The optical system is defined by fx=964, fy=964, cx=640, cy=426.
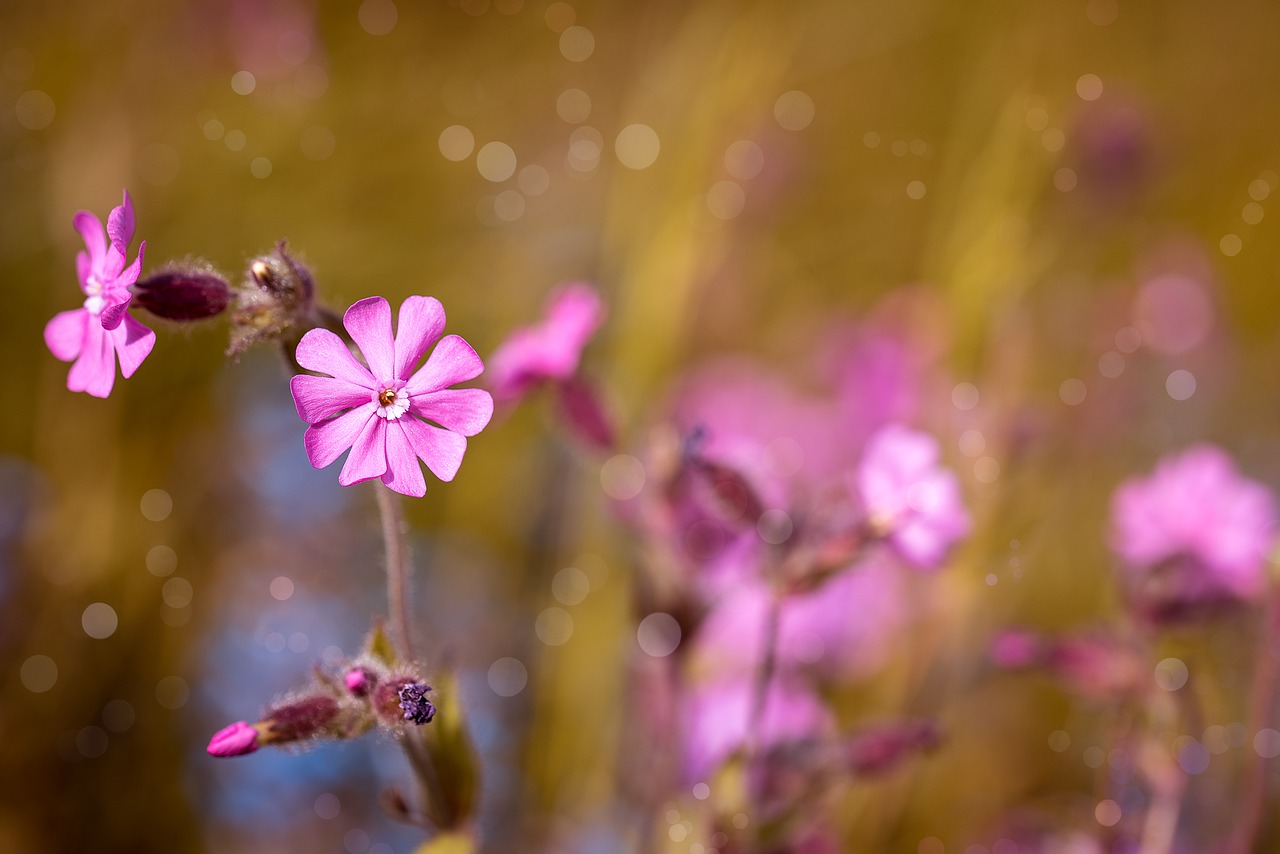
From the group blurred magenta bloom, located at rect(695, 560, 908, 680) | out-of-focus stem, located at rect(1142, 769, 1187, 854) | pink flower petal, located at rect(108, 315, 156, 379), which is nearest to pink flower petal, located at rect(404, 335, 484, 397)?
pink flower petal, located at rect(108, 315, 156, 379)

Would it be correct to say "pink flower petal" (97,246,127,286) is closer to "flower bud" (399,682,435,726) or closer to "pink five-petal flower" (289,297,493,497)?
"pink five-petal flower" (289,297,493,497)

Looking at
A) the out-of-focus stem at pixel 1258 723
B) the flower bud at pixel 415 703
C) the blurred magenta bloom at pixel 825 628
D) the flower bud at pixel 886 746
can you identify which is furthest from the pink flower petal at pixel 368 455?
the out-of-focus stem at pixel 1258 723

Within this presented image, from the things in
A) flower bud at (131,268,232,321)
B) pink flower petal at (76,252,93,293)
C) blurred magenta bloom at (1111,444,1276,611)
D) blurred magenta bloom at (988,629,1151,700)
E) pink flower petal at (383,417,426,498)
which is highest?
pink flower petal at (76,252,93,293)

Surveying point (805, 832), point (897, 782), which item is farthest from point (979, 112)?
point (805, 832)

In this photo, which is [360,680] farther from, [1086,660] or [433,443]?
[1086,660]

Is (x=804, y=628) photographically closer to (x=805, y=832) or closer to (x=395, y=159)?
(x=805, y=832)

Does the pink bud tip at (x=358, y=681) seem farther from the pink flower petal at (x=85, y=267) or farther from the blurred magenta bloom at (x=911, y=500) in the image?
the blurred magenta bloom at (x=911, y=500)
